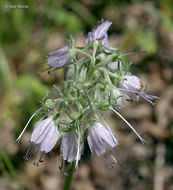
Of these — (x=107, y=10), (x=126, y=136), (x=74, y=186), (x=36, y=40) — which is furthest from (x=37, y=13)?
(x=74, y=186)

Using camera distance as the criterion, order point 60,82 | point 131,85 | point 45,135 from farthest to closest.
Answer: point 60,82 → point 131,85 → point 45,135

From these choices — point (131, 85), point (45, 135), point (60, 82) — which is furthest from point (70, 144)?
point (60, 82)

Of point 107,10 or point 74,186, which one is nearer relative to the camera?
point 74,186

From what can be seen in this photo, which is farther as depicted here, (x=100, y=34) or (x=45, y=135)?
(x=100, y=34)

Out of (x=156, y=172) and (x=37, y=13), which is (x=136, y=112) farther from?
(x=37, y=13)

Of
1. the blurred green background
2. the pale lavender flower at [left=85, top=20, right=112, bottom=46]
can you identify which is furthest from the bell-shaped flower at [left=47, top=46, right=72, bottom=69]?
the blurred green background

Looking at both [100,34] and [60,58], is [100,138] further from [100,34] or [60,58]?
[100,34]

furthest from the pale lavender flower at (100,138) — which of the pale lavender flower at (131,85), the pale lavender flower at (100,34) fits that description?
the pale lavender flower at (100,34)
